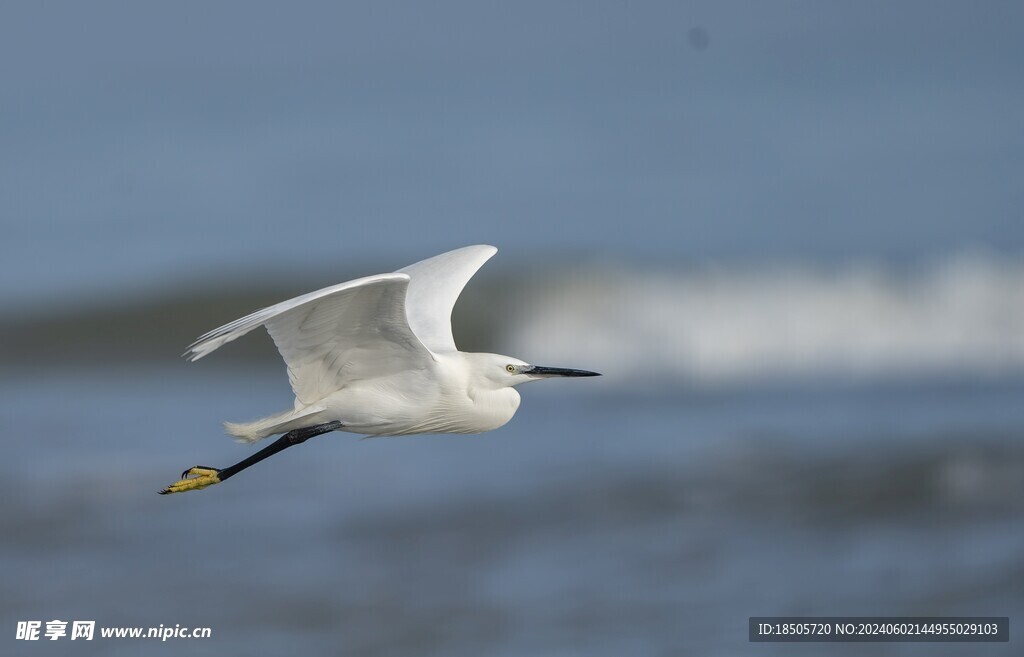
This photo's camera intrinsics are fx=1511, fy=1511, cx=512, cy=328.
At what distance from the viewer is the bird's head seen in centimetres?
891

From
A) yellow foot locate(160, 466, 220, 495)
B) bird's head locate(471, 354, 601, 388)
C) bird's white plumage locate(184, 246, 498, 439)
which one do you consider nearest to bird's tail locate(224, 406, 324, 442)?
bird's white plumage locate(184, 246, 498, 439)

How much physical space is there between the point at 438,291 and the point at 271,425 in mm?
1777

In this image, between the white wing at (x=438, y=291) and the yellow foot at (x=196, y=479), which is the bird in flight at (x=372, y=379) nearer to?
the yellow foot at (x=196, y=479)

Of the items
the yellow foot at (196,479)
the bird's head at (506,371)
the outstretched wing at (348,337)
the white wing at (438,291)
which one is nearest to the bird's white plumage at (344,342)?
the outstretched wing at (348,337)

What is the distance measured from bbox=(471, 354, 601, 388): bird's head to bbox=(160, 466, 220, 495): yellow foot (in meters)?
1.77

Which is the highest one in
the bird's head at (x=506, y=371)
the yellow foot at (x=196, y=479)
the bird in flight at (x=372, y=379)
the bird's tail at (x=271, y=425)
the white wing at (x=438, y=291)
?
the white wing at (x=438, y=291)

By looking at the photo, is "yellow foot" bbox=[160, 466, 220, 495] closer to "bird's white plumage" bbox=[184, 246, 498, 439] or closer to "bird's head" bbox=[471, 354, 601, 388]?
"bird's white plumage" bbox=[184, 246, 498, 439]

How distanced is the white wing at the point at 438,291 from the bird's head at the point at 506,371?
46 cm

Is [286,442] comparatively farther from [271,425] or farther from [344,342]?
[344,342]

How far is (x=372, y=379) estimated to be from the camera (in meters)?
8.70

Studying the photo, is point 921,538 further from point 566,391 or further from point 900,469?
point 566,391

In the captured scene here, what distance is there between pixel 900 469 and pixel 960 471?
70cm

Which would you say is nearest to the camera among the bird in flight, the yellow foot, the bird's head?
the bird in flight

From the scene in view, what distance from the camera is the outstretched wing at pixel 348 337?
7.92 meters
